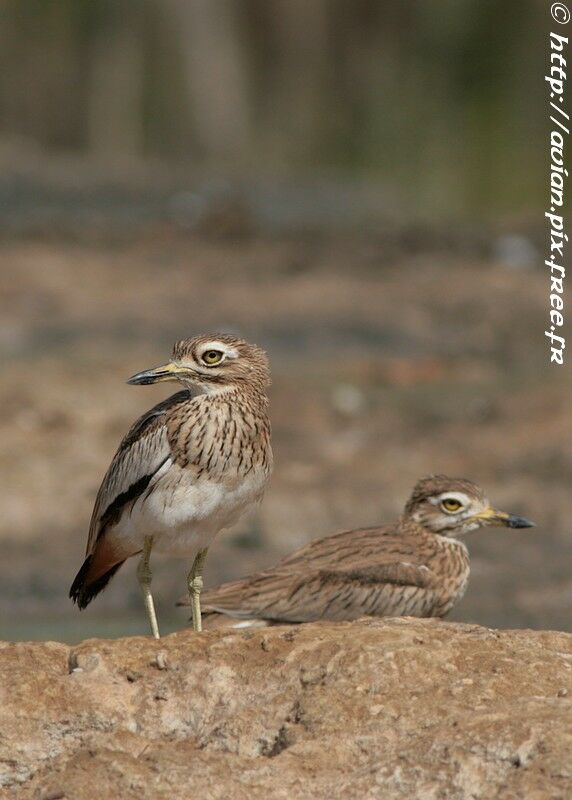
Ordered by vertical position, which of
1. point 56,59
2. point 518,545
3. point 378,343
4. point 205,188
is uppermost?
point 56,59

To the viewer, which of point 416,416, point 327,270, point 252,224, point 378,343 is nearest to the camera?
point 416,416

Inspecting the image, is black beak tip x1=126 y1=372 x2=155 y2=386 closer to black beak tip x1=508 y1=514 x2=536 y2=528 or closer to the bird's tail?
the bird's tail

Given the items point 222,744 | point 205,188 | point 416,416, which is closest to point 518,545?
point 416,416

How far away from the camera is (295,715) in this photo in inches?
229

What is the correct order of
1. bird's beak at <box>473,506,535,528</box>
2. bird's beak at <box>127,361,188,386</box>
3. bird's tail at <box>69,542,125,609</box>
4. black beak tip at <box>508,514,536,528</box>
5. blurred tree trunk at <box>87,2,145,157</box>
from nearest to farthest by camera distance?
1. bird's beak at <box>127,361,188,386</box>
2. bird's tail at <box>69,542,125,609</box>
3. black beak tip at <box>508,514,536,528</box>
4. bird's beak at <box>473,506,535,528</box>
5. blurred tree trunk at <box>87,2,145,157</box>

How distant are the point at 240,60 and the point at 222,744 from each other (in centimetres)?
2986

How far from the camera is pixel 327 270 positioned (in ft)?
61.2

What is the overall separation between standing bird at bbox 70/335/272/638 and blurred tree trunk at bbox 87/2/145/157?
19.0m

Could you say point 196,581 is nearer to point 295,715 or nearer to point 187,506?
point 187,506

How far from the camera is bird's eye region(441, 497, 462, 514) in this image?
8867mm

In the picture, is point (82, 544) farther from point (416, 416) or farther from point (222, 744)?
point (222, 744)

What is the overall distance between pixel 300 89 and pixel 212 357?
25397 mm

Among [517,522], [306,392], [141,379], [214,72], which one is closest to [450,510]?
[517,522]

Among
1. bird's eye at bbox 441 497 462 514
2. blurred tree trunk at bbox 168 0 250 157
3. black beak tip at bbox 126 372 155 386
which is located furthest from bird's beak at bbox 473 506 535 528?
blurred tree trunk at bbox 168 0 250 157
